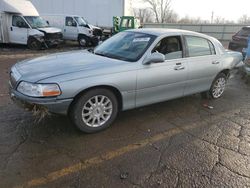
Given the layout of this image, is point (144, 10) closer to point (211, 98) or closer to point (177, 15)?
point (177, 15)

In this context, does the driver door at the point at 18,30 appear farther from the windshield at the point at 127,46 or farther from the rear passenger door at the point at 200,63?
the rear passenger door at the point at 200,63

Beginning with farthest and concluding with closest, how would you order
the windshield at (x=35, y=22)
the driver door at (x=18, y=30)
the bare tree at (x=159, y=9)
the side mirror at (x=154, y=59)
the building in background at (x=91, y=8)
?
the bare tree at (x=159, y=9) → the building in background at (x=91, y=8) → the windshield at (x=35, y=22) → the driver door at (x=18, y=30) → the side mirror at (x=154, y=59)

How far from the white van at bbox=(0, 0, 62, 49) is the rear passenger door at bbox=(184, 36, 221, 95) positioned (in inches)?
413

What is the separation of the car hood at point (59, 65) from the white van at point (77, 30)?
1213 centimetres

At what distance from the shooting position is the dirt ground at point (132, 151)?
280 centimetres

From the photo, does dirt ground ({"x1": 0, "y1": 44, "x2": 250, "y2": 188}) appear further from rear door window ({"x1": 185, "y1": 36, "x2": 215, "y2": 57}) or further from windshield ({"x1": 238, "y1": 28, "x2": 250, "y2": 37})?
windshield ({"x1": 238, "y1": 28, "x2": 250, "y2": 37})

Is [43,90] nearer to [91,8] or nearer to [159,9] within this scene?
[91,8]

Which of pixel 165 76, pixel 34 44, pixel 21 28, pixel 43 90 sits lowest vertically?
pixel 43 90

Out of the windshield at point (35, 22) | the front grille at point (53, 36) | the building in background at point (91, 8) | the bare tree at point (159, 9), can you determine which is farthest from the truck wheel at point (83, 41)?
the bare tree at point (159, 9)

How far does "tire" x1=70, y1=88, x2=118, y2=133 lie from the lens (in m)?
3.54

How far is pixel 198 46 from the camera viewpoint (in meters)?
4.97

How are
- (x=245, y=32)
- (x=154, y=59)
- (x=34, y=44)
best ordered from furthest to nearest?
(x=34, y=44), (x=245, y=32), (x=154, y=59)

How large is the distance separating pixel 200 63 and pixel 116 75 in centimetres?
206

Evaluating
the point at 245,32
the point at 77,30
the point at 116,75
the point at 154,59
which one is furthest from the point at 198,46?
the point at 77,30
